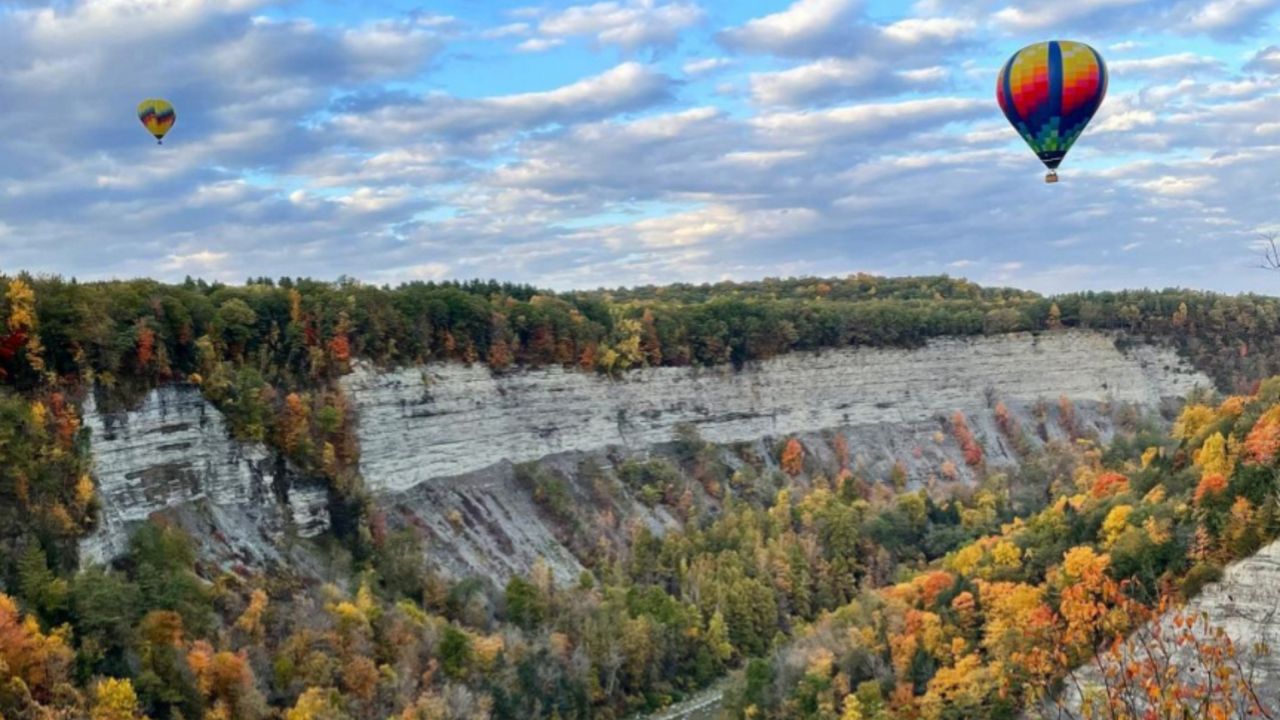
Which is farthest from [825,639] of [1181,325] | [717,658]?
[1181,325]

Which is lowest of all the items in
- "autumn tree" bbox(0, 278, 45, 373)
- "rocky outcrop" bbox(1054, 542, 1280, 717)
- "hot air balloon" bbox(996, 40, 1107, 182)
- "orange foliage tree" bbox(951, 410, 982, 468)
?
"orange foliage tree" bbox(951, 410, 982, 468)

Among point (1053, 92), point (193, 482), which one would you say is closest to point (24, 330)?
point (193, 482)

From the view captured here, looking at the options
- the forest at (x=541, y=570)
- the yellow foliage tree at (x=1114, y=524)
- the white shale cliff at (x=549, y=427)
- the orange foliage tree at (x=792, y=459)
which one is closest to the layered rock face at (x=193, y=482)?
the white shale cliff at (x=549, y=427)

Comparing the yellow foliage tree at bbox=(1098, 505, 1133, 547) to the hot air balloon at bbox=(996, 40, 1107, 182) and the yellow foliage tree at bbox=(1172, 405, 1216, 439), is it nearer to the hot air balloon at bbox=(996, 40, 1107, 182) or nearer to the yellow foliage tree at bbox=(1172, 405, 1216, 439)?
the yellow foliage tree at bbox=(1172, 405, 1216, 439)


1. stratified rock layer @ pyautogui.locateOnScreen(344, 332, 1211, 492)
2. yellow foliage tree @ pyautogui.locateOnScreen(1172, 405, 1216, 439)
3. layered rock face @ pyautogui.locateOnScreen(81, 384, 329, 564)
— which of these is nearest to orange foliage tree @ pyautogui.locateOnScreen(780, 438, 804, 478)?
stratified rock layer @ pyautogui.locateOnScreen(344, 332, 1211, 492)

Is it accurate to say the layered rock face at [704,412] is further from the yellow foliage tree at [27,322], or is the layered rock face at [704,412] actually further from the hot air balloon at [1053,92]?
the hot air balloon at [1053,92]

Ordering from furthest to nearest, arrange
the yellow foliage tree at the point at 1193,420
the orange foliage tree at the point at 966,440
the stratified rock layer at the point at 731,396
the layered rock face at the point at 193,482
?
1. the orange foliage tree at the point at 966,440
2. the stratified rock layer at the point at 731,396
3. the yellow foliage tree at the point at 1193,420
4. the layered rock face at the point at 193,482
